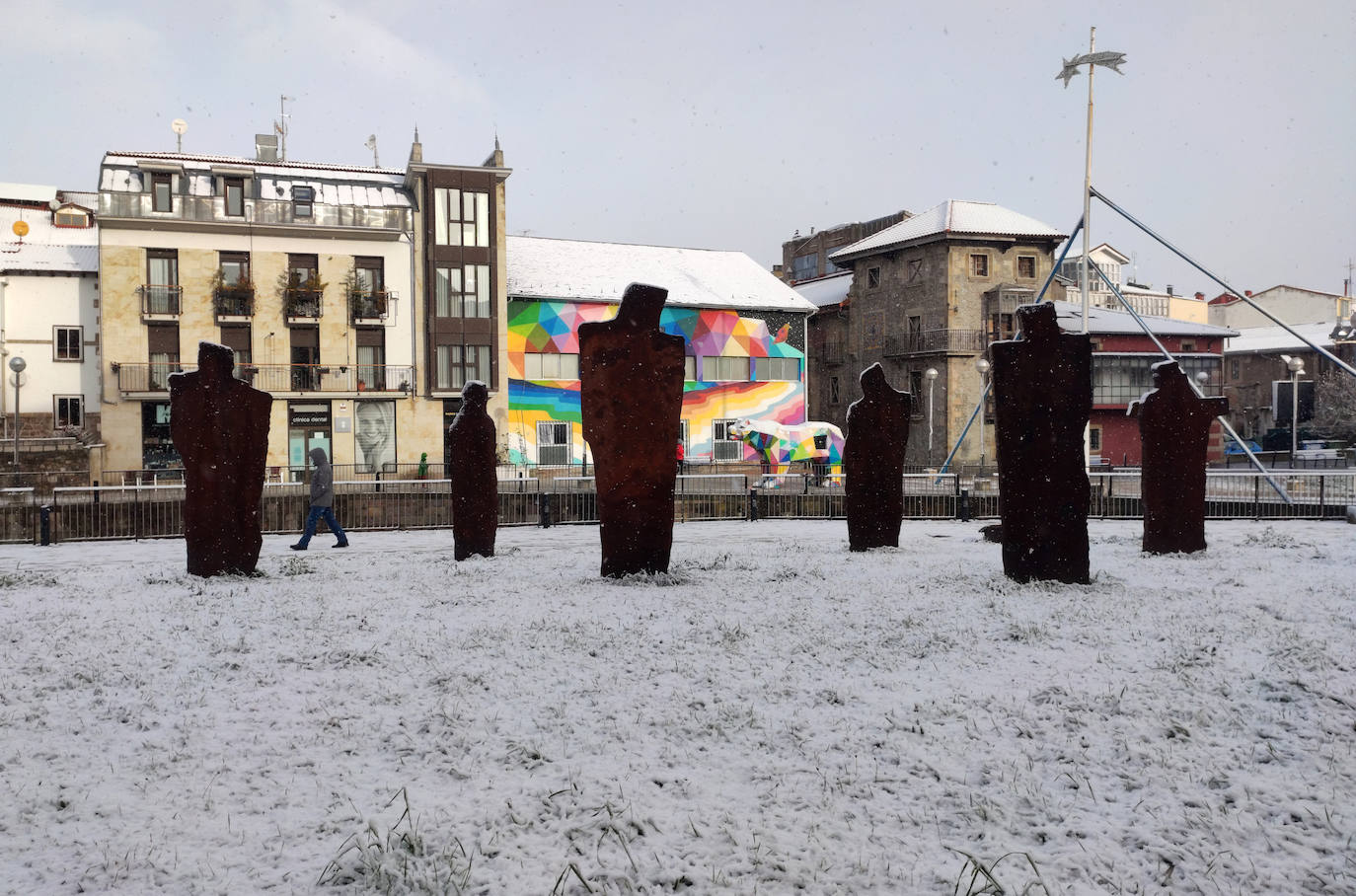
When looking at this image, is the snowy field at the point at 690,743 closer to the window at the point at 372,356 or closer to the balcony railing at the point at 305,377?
the balcony railing at the point at 305,377

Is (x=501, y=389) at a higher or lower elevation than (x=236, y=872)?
higher

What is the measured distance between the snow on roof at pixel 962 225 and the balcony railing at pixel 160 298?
3065 centimetres

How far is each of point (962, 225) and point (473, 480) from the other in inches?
1446

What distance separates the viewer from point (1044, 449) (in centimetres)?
990

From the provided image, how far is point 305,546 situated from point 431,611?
8291 mm

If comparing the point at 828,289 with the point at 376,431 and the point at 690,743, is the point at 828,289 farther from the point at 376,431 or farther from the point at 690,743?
the point at 690,743

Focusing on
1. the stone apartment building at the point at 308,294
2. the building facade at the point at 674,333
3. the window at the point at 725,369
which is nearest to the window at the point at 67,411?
the stone apartment building at the point at 308,294

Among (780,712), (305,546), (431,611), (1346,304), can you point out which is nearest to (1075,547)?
(780,712)

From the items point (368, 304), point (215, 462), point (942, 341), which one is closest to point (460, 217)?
point (368, 304)

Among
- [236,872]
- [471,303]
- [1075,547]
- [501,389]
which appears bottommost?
[236,872]

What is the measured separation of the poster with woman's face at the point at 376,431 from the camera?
3678 centimetres

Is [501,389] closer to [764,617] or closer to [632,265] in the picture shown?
[632,265]

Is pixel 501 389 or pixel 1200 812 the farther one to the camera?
pixel 501 389

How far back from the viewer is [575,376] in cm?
3950
